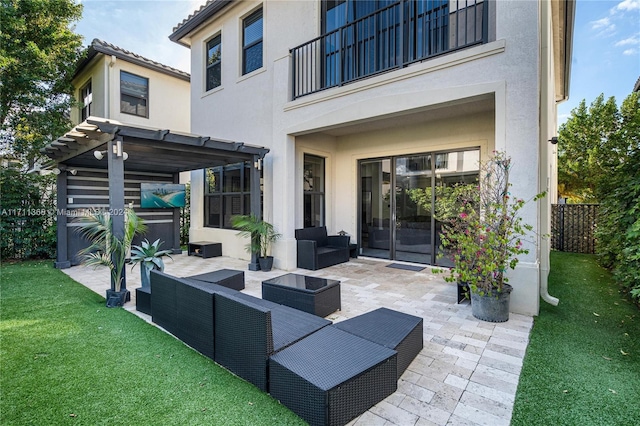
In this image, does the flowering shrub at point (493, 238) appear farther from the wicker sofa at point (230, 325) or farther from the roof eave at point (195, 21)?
the roof eave at point (195, 21)

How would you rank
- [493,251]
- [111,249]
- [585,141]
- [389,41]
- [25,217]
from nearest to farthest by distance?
[493,251] → [111,249] → [389,41] → [25,217] → [585,141]

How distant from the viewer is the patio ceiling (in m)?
5.02

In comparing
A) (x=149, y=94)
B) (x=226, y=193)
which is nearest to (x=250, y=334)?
(x=226, y=193)

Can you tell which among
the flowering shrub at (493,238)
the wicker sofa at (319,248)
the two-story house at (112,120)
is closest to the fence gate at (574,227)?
the wicker sofa at (319,248)

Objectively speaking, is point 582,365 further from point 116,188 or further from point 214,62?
point 214,62

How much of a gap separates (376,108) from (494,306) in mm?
3779

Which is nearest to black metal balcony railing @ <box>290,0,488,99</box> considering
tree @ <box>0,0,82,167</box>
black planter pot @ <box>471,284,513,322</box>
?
black planter pot @ <box>471,284,513,322</box>

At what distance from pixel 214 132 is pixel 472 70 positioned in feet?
24.3

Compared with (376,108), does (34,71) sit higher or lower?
higher

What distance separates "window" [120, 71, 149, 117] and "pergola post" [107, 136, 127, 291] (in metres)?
7.55

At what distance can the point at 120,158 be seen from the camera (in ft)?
16.5

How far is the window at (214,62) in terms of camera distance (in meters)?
9.65

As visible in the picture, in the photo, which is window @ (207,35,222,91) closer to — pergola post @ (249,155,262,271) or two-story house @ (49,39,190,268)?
two-story house @ (49,39,190,268)

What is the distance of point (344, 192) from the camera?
8836 mm
